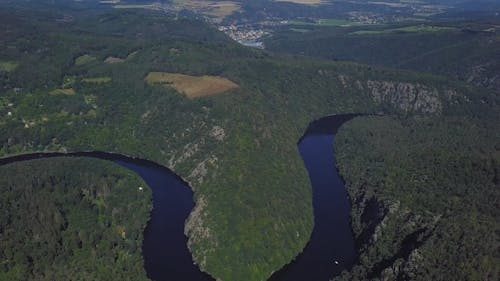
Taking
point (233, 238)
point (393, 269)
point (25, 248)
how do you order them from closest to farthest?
point (393, 269) < point (25, 248) < point (233, 238)

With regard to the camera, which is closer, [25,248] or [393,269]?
[393,269]

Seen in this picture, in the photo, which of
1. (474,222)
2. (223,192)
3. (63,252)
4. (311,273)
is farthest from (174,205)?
(474,222)

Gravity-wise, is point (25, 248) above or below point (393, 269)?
below

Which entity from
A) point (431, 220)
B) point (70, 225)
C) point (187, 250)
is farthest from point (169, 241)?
point (431, 220)

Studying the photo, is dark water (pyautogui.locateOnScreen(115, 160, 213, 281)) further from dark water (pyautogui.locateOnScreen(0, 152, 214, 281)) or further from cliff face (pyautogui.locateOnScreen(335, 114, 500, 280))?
cliff face (pyautogui.locateOnScreen(335, 114, 500, 280))

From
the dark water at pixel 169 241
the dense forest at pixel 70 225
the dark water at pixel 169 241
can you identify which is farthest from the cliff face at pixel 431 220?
the dense forest at pixel 70 225

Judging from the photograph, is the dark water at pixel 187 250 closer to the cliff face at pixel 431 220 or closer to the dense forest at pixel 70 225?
the dense forest at pixel 70 225

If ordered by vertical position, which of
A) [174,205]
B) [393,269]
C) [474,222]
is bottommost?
[174,205]

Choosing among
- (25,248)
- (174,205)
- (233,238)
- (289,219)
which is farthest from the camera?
(174,205)

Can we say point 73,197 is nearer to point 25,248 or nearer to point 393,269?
point 25,248
